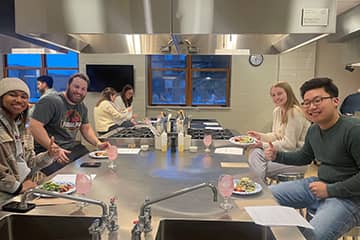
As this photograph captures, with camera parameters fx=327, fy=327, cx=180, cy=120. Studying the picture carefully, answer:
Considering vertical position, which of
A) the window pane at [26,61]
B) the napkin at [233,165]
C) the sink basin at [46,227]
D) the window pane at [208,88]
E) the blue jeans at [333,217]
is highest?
the window pane at [26,61]

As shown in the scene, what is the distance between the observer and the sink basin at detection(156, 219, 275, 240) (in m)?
1.37

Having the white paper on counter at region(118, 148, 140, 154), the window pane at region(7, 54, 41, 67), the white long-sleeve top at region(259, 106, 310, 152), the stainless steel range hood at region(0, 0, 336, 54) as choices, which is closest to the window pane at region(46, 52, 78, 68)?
the window pane at region(7, 54, 41, 67)

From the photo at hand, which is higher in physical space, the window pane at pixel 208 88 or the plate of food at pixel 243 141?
the window pane at pixel 208 88

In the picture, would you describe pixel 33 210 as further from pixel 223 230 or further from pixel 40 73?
pixel 40 73

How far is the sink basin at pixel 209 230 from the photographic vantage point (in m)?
1.37

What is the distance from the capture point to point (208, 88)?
→ 7.10m

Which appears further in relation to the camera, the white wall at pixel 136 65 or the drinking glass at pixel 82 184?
the white wall at pixel 136 65

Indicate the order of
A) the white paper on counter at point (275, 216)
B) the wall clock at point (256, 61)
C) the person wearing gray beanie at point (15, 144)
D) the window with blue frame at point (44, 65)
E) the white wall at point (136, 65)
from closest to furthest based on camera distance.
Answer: the white paper on counter at point (275, 216) < the person wearing gray beanie at point (15, 144) < the wall clock at point (256, 61) < the white wall at point (136, 65) < the window with blue frame at point (44, 65)

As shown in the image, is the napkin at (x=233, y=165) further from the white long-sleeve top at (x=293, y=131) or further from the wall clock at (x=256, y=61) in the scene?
the wall clock at (x=256, y=61)

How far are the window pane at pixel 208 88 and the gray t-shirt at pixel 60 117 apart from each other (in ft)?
13.1

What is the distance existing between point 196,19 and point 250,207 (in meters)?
0.91

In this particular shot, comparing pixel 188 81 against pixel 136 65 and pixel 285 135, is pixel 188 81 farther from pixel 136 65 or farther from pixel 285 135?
pixel 285 135

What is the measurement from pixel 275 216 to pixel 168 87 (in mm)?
5915

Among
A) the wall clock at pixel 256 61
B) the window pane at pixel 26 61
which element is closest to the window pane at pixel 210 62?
the wall clock at pixel 256 61
